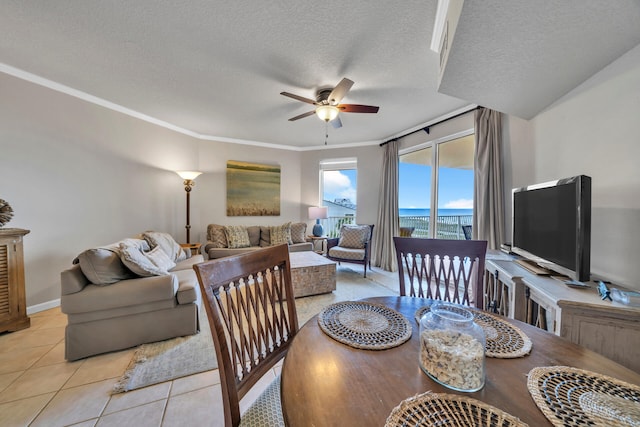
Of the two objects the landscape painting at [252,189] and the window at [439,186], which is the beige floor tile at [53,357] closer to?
the landscape painting at [252,189]

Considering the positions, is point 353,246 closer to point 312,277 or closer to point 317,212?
point 317,212

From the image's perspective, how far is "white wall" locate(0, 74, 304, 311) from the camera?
2457 mm

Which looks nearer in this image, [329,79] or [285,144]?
[329,79]

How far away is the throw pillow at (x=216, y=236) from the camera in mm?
4090

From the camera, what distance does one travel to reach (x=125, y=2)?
159 centimetres

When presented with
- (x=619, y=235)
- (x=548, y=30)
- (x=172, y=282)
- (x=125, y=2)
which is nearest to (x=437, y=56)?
(x=548, y=30)

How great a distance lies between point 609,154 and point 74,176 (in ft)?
16.4

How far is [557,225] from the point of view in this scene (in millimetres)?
1508

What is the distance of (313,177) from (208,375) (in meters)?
4.16

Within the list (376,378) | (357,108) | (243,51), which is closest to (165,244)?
(243,51)

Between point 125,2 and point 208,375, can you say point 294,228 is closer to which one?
point 208,375

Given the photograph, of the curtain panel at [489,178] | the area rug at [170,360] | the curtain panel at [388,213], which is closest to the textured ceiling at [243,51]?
the curtain panel at [489,178]

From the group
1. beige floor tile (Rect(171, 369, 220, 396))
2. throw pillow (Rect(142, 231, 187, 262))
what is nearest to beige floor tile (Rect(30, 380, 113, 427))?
beige floor tile (Rect(171, 369, 220, 396))

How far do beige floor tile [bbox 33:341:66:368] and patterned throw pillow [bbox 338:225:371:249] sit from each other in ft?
11.8
